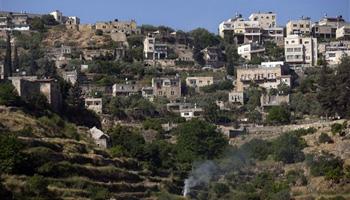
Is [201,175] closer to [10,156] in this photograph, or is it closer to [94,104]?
[10,156]

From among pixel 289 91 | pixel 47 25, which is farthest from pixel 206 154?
pixel 47 25

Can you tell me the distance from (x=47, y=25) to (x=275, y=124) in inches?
A: 946

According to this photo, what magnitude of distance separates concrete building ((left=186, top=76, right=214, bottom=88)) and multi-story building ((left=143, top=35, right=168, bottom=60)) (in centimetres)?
570

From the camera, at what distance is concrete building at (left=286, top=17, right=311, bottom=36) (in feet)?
218

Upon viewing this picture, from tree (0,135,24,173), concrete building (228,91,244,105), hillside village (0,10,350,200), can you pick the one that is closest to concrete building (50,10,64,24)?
hillside village (0,10,350,200)

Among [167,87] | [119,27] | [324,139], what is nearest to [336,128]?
[324,139]

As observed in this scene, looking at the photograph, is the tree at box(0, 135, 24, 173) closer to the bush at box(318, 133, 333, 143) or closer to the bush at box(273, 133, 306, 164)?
the bush at box(273, 133, 306, 164)

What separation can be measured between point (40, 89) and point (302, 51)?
25815 millimetres

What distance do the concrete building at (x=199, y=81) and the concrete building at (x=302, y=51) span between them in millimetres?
7062

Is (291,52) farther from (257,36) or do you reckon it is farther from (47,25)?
(47,25)

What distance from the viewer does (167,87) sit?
172ft

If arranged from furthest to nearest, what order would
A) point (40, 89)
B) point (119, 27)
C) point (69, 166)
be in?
point (119, 27), point (40, 89), point (69, 166)

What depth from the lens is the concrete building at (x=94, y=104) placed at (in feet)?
150

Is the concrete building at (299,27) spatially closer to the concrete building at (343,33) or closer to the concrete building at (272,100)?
the concrete building at (343,33)
